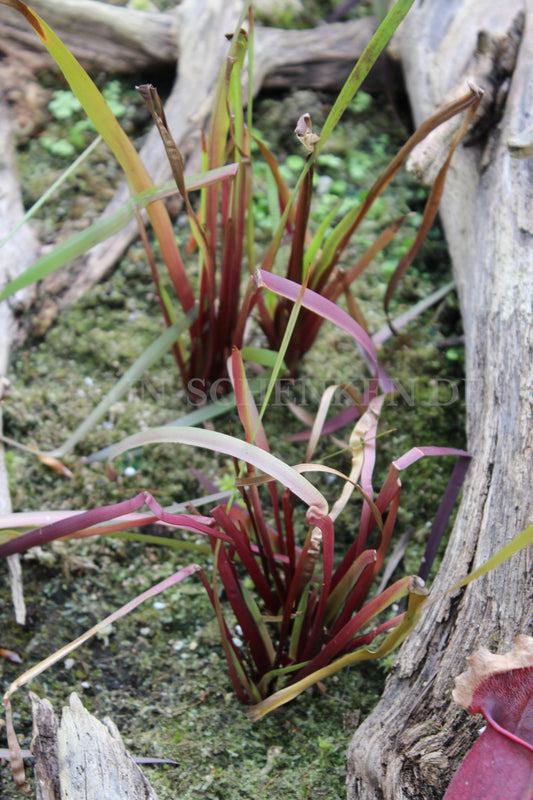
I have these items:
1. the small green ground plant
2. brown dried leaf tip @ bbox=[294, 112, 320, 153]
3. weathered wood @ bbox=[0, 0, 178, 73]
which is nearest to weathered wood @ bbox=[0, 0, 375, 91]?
weathered wood @ bbox=[0, 0, 178, 73]

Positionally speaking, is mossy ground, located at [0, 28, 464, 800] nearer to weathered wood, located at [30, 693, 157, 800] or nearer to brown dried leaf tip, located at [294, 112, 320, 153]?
weathered wood, located at [30, 693, 157, 800]

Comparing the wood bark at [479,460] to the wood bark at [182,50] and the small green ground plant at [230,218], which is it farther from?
the wood bark at [182,50]

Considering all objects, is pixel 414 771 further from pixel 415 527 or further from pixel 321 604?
pixel 415 527

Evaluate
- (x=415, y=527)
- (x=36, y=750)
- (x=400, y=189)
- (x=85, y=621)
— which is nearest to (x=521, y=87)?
(x=400, y=189)

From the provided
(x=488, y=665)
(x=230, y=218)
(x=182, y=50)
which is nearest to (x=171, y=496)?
(x=230, y=218)

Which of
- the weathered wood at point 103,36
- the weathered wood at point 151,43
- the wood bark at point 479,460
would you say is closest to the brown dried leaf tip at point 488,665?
the wood bark at point 479,460

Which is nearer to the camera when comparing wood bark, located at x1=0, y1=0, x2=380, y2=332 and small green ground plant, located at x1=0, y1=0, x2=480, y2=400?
small green ground plant, located at x1=0, y1=0, x2=480, y2=400

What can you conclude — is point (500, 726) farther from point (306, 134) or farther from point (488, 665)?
point (306, 134)
